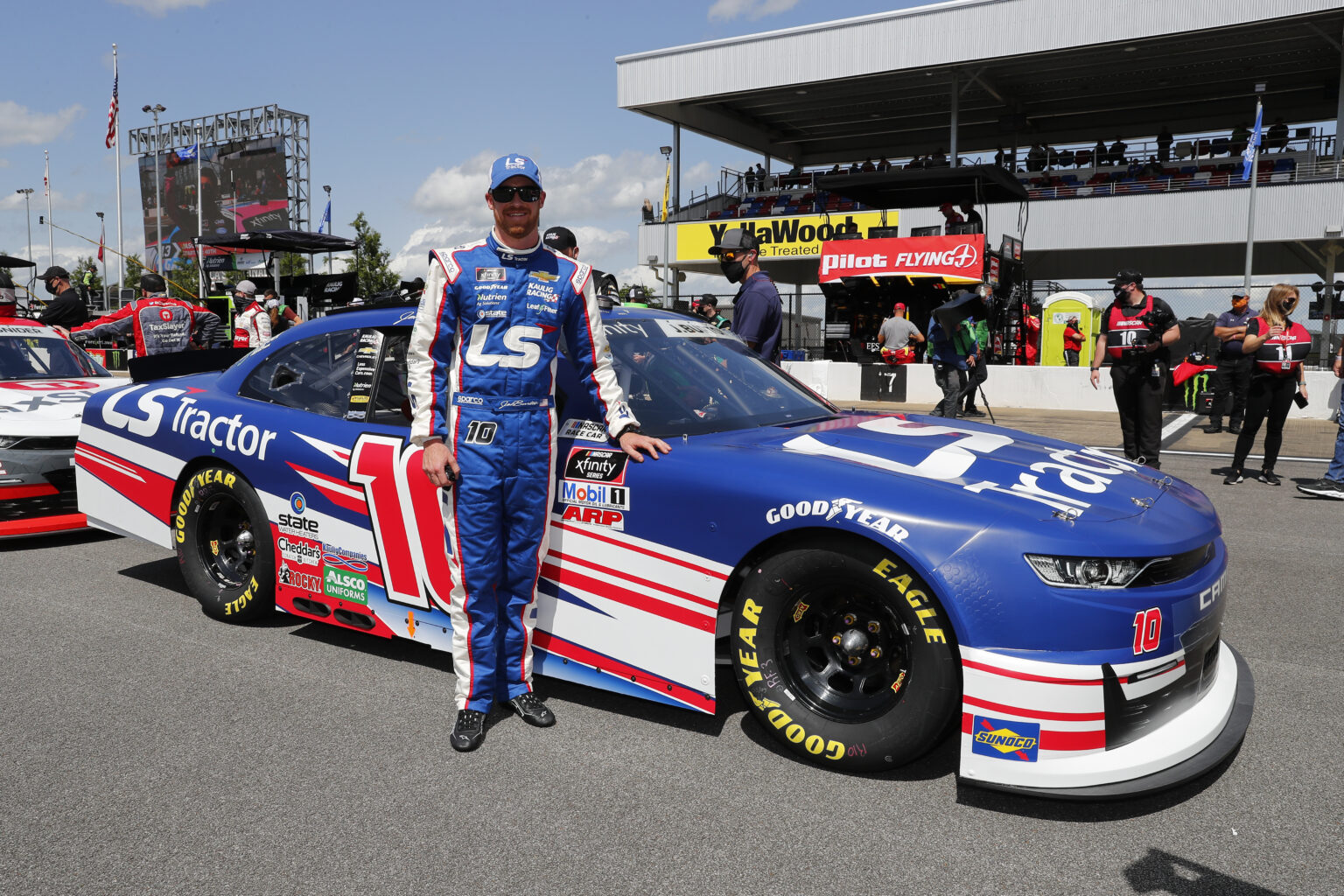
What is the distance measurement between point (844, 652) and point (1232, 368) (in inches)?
477

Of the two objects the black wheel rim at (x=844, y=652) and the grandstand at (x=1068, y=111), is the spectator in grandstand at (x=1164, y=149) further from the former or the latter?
Result: the black wheel rim at (x=844, y=652)

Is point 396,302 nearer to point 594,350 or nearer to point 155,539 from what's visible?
point 594,350

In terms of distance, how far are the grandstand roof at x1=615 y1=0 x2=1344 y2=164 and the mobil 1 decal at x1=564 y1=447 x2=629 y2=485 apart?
31640 millimetres

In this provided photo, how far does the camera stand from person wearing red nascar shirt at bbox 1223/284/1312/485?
8.24 meters

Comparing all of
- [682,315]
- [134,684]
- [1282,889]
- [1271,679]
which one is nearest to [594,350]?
[682,315]

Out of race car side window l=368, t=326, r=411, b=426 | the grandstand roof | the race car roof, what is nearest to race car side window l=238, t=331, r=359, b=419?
race car side window l=368, t=326, r=411, b=426

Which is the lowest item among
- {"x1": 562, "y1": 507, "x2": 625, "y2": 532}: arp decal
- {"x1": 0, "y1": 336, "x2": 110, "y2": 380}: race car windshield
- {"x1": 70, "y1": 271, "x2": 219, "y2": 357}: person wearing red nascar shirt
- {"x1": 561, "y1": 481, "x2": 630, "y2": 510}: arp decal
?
{"x1": 562, "y1": 507, "x2": 625, "y2": 532}: arp decal

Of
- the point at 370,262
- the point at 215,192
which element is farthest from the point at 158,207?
the point at 370,262

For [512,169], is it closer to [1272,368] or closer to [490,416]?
[490,416]

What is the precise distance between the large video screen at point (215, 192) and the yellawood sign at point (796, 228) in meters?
26.1

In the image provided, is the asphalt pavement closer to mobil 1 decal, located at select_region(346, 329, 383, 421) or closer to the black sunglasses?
mobil 1 decal, located at select_region(346, 329, 383, 421)

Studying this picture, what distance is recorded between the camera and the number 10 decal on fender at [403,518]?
357cm

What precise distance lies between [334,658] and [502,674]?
99 cm

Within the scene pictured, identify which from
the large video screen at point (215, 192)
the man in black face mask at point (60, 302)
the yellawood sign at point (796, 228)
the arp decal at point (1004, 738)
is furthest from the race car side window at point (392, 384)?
the large video screen at point (215, 192)
